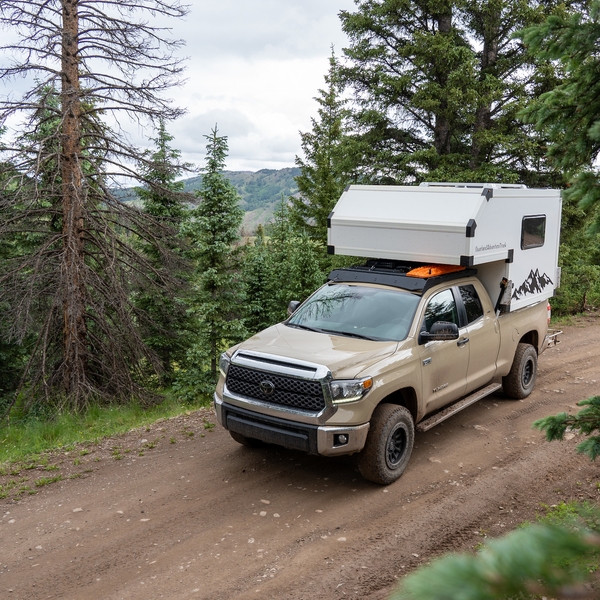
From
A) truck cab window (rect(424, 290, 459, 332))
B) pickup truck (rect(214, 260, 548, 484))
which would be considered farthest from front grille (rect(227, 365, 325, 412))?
truck cab window (rect(424, 290, 459, 332))

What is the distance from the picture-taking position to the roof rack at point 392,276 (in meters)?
7.45

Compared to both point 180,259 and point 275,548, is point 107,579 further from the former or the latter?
point 180,259

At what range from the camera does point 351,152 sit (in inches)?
659

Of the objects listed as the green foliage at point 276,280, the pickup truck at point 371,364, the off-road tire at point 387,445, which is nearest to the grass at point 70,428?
the pickup truck at point 371,364

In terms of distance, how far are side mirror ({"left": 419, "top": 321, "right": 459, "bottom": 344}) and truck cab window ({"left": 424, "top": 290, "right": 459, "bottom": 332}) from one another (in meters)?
0.27

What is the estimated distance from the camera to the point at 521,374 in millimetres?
9211

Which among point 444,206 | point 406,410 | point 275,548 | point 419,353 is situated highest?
point 444,206

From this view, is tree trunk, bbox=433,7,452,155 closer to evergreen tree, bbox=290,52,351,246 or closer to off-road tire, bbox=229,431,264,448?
evergreen tree, bbox=290,52,351,246

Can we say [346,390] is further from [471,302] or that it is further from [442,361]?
[471,302]

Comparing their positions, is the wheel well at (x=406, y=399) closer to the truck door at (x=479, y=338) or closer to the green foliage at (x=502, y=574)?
the truck door at (x=479, y=338)

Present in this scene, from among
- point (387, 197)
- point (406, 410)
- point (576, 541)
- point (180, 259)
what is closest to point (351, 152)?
point (180, 259)

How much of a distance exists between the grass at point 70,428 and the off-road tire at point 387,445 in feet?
13.3

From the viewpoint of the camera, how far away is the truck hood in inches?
244

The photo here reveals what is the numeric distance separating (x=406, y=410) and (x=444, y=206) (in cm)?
290
